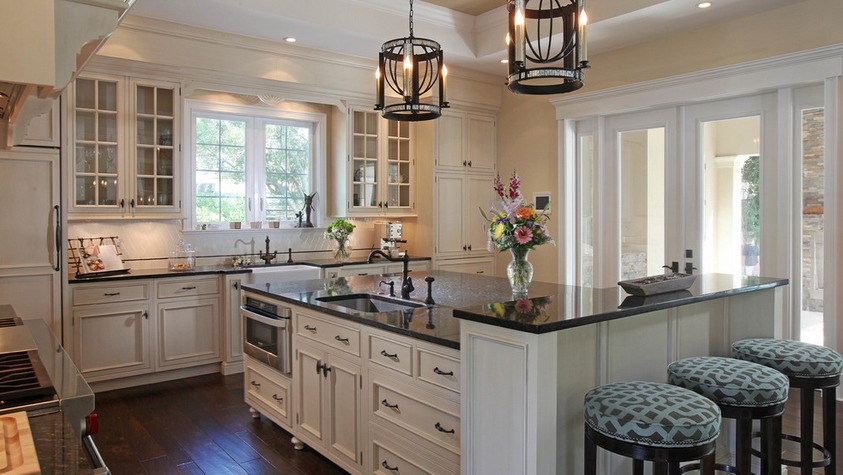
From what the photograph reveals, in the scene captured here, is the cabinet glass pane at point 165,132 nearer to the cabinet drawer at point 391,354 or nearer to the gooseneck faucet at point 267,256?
the gooseneck faucet at point 267,256

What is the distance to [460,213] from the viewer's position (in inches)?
257

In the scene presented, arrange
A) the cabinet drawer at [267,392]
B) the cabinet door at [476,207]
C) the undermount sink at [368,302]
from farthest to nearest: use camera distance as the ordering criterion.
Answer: the cabinet door at [476,207] → the cabinet drawer at [267,392] → the undermount sink at [368,302]

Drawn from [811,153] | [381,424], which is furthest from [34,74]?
[811,153]

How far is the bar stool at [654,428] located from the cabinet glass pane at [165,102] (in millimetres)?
4342

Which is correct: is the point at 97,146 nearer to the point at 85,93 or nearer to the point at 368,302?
the point at 85,93

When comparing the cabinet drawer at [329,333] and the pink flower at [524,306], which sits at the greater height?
the pink flower at [524,306]

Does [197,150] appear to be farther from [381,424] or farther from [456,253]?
[381,424]

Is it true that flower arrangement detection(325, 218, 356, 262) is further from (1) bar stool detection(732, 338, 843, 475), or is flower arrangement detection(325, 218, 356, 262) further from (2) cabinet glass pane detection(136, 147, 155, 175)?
(1) bar stool detection(732, 338, 843, 475)

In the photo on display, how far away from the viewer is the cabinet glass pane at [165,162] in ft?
16.2

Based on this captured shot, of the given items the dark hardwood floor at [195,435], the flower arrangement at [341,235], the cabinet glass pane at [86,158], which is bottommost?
the dark hardwood floor at [195,435]

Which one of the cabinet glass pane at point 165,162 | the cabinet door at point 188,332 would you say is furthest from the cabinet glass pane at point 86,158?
the cabinet door at point 188,332

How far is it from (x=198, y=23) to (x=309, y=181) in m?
2.05

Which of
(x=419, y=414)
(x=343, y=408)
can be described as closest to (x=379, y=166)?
(x=343, y=408)

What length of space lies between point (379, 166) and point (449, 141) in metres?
0.83
